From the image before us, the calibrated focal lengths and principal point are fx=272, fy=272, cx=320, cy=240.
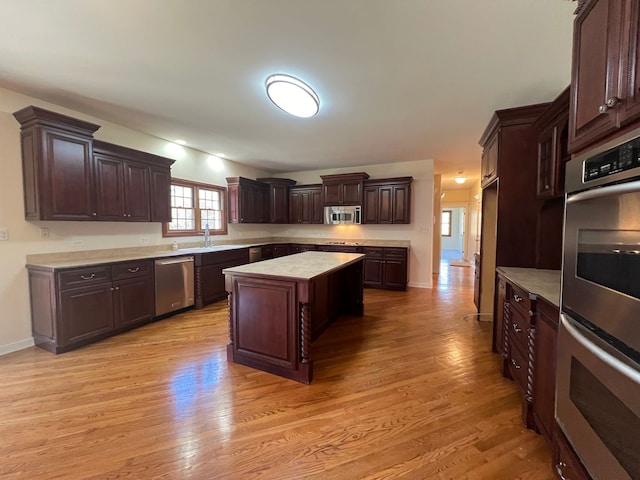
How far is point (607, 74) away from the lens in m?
1.04

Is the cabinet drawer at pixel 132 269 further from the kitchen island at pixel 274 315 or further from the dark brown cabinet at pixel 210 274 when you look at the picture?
the kitchen island at pixel 274 315

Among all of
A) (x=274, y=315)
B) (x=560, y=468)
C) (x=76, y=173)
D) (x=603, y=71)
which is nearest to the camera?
(x=603, y=71)

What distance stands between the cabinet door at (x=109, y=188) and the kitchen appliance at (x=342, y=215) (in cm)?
383

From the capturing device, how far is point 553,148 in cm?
217

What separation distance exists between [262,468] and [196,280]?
10.7 feet

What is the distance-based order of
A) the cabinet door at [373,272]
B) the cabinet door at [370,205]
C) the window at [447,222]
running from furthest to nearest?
the window at [447,222] < the cabinet door at [370,205] < the cabinet door at [373,272]

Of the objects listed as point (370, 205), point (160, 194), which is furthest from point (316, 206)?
point (160, 194)

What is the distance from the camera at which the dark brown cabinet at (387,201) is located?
553 cm

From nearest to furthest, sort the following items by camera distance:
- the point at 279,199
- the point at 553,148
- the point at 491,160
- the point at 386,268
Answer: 1. the point at 553,148
2. the point at 491,160
3. the point at 386,268
4. the point at 279,199

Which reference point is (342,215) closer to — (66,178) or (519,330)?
(519,330)

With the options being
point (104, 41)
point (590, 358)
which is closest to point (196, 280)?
point (104, 41)

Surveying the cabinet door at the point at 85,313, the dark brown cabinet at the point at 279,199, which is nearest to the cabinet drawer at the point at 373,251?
the dark brown cabinet at the point at 279,199

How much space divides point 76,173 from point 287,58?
2.70 m

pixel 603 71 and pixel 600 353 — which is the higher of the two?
pixel 603 71
